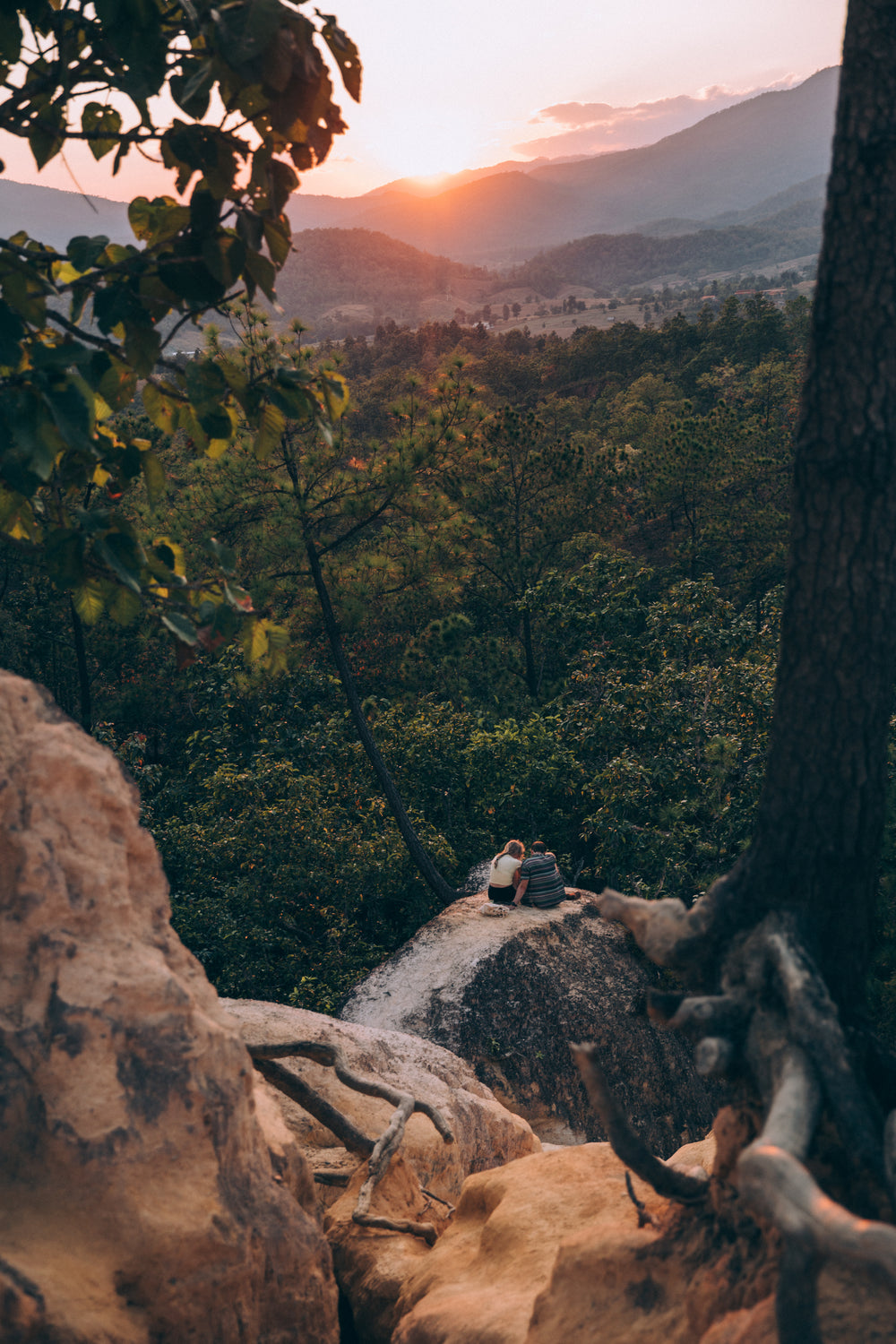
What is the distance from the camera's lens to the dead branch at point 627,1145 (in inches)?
118

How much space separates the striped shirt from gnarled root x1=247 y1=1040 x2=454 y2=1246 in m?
5.27

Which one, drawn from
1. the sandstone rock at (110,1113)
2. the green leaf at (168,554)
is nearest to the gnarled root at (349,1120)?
the sandstone rock at (110,1113)

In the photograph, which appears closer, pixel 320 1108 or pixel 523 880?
pixel 320 1108

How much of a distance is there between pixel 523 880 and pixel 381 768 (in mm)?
3135

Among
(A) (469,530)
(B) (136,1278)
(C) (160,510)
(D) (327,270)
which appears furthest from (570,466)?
(D) (327,270)

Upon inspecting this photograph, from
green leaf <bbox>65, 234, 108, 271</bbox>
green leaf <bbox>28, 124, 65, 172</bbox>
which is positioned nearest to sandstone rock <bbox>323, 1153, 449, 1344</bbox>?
green leaf <bbox>65, 234, 108, 271</bbox>

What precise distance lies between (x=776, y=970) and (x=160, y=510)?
11.5 meters

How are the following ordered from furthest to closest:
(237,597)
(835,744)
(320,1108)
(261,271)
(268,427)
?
1. (320,1108)
2. (268,427)
3. (237,597)
4. (261,271)
5. (835,744)

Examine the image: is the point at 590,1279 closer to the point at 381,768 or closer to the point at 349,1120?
the point at 349,1120

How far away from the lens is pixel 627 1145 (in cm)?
313

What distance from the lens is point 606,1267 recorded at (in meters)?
3.30

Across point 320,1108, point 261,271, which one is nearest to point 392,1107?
Result: point 320,1108

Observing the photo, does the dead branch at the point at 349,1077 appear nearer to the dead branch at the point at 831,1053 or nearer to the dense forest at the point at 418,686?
the dead branch at the point at 831,1053

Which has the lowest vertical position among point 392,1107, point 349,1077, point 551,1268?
point 392,1107
